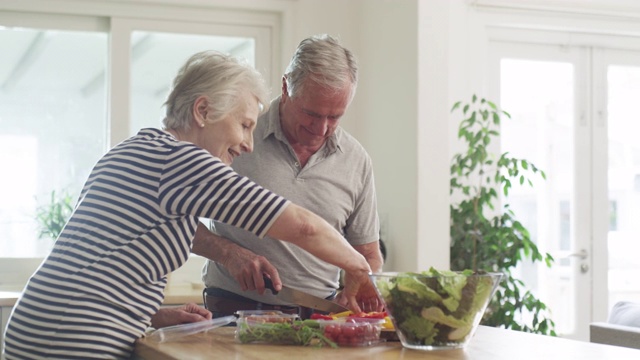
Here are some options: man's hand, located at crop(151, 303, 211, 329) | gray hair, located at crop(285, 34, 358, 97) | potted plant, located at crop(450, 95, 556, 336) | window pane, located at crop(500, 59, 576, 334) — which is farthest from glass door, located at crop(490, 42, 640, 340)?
man's hand, located at crop(151, 303, 211, 329)

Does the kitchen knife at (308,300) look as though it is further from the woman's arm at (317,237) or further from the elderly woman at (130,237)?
the elderly woman at (130,237)

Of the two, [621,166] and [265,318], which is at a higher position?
[621,166]

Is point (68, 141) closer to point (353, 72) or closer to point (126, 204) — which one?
point (353, 72)

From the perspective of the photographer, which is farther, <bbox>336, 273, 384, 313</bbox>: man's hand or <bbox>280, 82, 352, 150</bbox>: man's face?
<bbox>280, 82, 352, 150</bbox>: man's face

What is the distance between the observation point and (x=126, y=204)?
73.1 inches

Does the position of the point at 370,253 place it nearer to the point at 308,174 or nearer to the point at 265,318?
the point at 308,174

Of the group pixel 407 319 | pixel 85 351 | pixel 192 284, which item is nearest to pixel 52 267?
pixel 85 351

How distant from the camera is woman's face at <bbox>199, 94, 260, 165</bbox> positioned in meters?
2.07

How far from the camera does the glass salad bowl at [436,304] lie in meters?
1.85

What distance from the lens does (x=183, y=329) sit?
2143mm

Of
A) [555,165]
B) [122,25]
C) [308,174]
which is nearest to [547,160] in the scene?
[555,165]

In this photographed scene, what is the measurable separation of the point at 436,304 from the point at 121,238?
0.64 metres

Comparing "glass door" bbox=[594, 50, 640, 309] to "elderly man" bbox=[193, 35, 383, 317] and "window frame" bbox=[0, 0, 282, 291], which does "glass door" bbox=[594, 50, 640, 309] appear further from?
"elderly man" bbox=[193, 35, 383, 317]

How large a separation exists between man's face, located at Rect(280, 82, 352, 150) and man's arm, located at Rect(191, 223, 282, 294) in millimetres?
401
